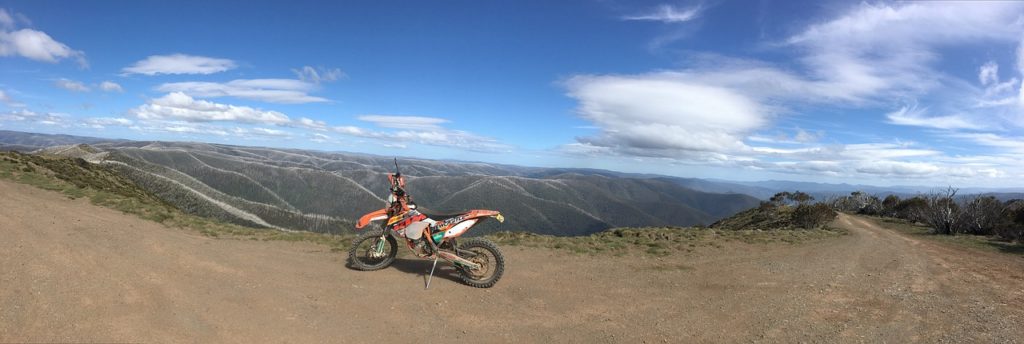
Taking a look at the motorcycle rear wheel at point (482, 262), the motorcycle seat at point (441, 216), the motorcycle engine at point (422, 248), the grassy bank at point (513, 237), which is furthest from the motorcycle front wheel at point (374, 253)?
the grassy bank at point (513, 237)

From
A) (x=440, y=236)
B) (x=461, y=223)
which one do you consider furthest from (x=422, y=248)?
(x=461, y=223)

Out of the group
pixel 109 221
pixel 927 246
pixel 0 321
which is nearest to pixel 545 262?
pixel 0 321

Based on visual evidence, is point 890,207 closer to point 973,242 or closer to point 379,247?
point 973,242

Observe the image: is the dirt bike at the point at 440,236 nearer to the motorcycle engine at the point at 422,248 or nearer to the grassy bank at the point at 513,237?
the motorcycle engine at the point at 422,248

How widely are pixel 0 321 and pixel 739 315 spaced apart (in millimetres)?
11363

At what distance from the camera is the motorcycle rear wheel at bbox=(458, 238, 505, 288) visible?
9.25 meters

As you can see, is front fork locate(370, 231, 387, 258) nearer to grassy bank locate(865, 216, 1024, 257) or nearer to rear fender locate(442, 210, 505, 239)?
rear fender locate(442, 210, 505, 239)

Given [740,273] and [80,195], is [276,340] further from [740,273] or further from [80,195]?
[80,195]

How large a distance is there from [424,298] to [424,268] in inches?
86.8

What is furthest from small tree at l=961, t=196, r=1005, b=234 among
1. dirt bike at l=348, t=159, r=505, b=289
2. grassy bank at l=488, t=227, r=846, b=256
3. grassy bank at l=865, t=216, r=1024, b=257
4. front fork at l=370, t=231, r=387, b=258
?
front fork at l=370, t=231, r=387, b=258

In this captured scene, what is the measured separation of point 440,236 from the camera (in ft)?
31.1

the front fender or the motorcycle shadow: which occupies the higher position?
the front fender

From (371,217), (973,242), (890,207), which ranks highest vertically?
(371,217)

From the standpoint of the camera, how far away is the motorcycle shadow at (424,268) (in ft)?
32.3
